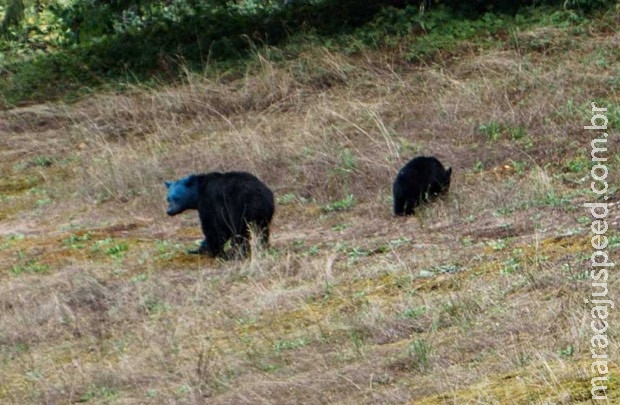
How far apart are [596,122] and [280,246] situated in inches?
192

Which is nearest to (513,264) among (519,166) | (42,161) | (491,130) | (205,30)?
(519,166)

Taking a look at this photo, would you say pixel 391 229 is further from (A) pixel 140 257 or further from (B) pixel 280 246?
(A) pixel 140 257

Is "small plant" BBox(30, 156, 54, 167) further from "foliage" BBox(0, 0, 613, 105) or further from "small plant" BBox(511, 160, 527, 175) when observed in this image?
"small plant" BBox(511, 160, 527, 175)

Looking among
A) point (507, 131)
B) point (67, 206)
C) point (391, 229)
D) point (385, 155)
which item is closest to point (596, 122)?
point (507, 131)

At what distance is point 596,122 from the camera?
16062 mm

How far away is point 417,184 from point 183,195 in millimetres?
2391

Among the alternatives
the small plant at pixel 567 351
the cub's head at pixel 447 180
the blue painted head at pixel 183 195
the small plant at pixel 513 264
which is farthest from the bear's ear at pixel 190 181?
the small plant at pixel 567 351

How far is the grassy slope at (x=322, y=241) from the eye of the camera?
8312mm

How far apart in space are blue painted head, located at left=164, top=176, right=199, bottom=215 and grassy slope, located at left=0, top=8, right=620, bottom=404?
0.47 m

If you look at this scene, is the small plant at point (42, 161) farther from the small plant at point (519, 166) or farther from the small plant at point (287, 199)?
the small plant at point (519, 166)

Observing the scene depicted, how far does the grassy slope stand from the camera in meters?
8.31

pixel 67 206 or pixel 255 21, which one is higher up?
pixel 255 21

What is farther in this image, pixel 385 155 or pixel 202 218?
pixel 385 155

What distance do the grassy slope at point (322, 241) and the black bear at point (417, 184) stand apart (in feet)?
0.95
